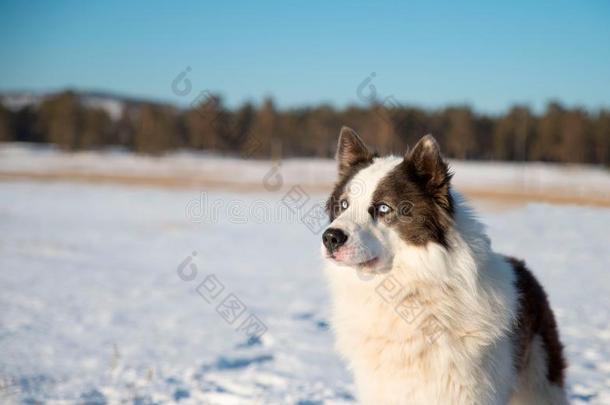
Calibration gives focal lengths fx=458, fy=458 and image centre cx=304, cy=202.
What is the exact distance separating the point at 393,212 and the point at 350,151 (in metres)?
0.94

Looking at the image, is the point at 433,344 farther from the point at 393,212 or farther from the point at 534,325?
the point at 534,325

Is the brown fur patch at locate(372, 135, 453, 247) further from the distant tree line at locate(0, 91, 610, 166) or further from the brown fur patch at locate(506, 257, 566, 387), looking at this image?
the distant tree line at locate(0, 91, 610, 166)

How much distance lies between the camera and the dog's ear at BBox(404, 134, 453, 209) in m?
3.46

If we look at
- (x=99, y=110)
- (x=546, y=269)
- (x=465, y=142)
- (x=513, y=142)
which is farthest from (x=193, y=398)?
(x=99, y=110)

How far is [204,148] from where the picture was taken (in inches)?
2712

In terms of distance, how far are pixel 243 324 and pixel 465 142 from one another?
62.8 meters

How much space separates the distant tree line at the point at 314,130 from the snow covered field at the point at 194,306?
34.0m

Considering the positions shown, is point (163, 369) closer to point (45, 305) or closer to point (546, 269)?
point (45, 305)

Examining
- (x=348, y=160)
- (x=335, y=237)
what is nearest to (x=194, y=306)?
(x=348, y=160)

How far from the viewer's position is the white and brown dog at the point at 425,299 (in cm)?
321

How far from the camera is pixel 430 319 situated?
10.9 feet

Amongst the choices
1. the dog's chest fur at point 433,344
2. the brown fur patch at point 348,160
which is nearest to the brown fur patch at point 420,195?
the dog's chest fur at point 433,344

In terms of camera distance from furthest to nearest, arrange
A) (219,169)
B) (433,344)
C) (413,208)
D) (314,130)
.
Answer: (314,130)
(219,169)
(413,208)
(433,344)

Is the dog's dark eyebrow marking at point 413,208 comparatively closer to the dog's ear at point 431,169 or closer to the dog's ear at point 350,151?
the dog's ear at point 431,169
